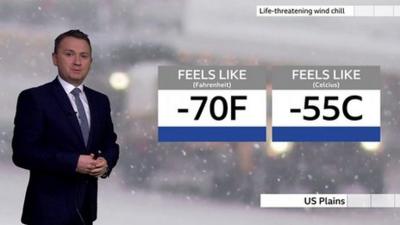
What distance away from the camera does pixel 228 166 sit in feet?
12.7

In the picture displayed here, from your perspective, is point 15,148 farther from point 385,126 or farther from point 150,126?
point 385,126

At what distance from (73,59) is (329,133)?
4.96 feet

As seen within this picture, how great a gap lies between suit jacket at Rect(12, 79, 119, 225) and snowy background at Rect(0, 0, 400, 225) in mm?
651

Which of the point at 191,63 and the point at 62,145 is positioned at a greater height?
the point at 191,63

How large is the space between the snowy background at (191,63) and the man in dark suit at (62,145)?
1.80ft

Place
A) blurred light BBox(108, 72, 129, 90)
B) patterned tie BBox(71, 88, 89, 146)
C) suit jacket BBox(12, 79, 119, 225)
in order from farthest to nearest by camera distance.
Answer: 1. blurred light BBox(108, 72, 129, 90)
2. patterned tie BBox(71, 88, 89, 146)
3. suit jacket BBox(12, 79, 119, 225)

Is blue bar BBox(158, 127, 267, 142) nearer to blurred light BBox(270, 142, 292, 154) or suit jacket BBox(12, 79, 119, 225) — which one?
blurred light BBox(270, 142, 292, 154)

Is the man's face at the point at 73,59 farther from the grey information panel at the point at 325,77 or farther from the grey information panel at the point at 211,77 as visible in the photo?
the grey information panel at the point at 325,77

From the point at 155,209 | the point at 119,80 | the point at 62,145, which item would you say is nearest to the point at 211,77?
the point at 119,80

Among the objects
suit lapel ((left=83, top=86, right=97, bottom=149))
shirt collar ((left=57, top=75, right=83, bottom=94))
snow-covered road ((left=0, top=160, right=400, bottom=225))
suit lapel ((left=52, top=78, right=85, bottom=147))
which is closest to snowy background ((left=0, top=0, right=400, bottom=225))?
snow-covered road ((left=0, top=160, right=400, bottom=225))

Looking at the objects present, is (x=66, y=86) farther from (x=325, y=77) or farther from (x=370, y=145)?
(x=370, y=145)

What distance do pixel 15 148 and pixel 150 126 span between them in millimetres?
908

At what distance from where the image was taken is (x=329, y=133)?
12.7 ft

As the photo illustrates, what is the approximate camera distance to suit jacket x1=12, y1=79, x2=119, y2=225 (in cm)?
304
